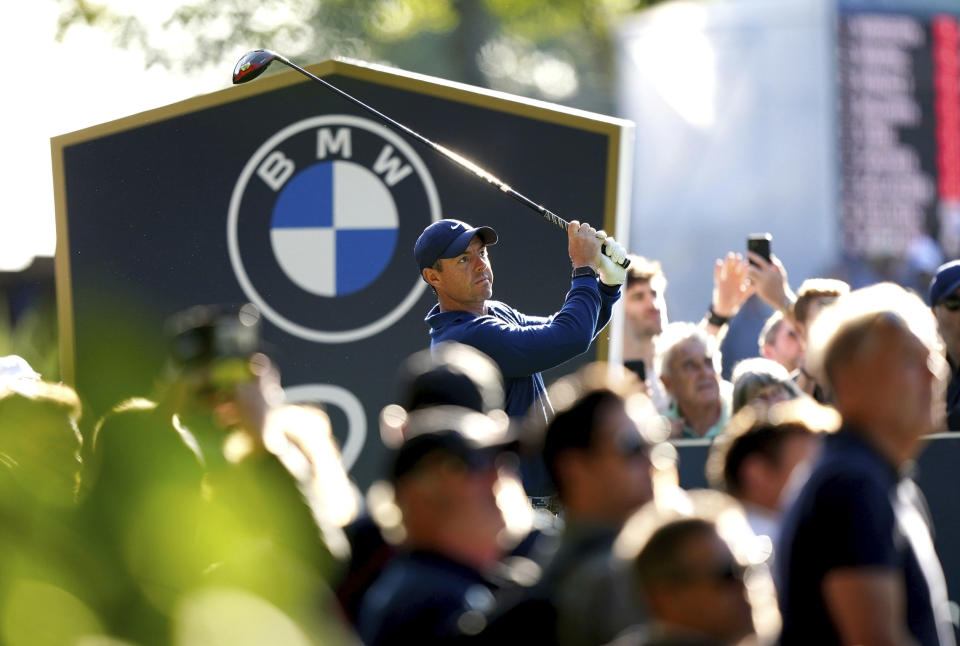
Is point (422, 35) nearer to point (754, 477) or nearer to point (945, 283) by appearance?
point (945, 283)

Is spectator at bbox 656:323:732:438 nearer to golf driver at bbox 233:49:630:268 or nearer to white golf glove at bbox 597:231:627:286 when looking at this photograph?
golf driver at bbox 233:49:630:268

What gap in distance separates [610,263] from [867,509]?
2295 mm

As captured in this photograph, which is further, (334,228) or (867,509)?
(334,228)

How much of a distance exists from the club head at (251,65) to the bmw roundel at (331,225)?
297 millimetres

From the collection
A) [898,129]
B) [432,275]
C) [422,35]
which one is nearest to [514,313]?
[432,275]

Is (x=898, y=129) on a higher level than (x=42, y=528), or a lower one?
higher

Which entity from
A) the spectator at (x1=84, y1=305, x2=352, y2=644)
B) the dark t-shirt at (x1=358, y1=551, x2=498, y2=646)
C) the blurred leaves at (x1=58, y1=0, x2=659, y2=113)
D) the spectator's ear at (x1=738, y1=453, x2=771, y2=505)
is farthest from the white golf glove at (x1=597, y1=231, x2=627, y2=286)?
the blurred leaves at (x1=58, y1=0, x2=659, y2=113)

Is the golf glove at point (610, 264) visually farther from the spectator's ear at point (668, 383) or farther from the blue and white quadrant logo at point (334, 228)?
the blue and white quadrant logo at point (334, 228)

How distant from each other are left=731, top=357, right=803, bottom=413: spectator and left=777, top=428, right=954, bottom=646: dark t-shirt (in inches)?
87.0

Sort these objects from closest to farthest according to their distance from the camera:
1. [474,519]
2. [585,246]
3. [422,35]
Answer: [474,519] → [585,246] → [422,35]

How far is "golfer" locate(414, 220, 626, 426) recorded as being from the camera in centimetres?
476

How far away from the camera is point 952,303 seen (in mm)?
5648

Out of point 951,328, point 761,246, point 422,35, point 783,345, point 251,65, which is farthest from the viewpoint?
point 422,35

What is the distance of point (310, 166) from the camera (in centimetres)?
619
